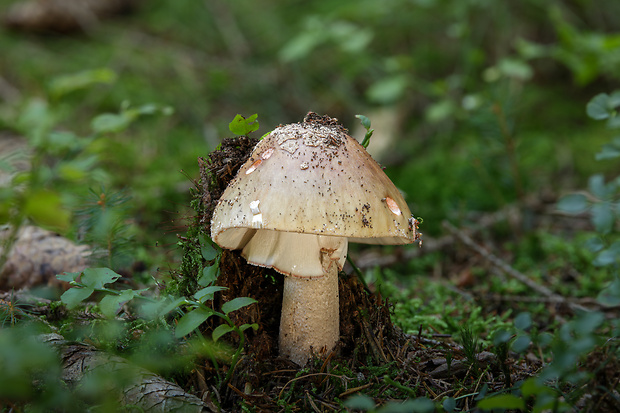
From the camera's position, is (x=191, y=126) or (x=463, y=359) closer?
(x=463, y=359)

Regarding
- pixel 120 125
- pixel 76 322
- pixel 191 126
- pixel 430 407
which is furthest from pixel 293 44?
pixel 430 407

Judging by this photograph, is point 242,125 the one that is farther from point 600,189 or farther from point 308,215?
point 600,189

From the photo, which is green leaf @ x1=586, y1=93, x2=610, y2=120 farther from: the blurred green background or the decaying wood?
the blurred green background

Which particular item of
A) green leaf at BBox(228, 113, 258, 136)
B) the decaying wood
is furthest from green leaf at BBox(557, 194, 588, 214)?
the decaying wood

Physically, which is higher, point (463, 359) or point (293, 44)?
point (293, 44)

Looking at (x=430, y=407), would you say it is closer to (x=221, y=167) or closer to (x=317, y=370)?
(x=317, y=370)

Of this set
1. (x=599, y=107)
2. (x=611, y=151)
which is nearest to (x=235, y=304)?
(x=611, y=151)
